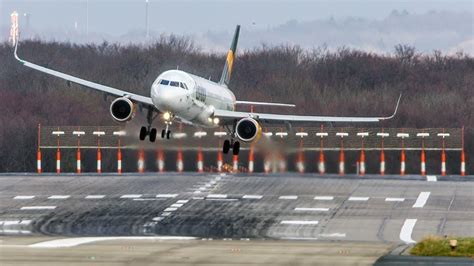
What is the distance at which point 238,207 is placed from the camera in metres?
71.1

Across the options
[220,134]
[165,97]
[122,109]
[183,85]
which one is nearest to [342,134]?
[220,134]

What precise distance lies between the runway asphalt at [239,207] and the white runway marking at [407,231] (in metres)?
0.04

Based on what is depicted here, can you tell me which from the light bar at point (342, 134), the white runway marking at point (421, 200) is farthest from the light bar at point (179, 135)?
the white runway marking at point (421, 200)

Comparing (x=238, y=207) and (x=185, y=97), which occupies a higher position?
(x=185, y=97)

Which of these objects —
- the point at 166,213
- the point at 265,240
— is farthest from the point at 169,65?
the point at 265,240

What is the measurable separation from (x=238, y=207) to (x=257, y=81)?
215 feet

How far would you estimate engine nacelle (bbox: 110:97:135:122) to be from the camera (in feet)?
233

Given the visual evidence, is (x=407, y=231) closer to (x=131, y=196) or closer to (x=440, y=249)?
(x=440, y=249)

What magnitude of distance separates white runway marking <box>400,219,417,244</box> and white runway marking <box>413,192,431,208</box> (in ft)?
15.0

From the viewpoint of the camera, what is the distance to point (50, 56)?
14175cm

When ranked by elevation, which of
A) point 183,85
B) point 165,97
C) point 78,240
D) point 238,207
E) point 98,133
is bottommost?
point 78,240

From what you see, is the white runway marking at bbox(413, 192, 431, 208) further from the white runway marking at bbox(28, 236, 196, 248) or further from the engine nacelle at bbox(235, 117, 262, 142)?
the white runway marking at bbox(28, 236, 196, 248)

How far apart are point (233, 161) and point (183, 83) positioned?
23872 mm

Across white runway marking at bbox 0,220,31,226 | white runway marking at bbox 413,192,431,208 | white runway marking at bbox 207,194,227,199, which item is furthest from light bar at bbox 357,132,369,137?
white runway marking at bbox 0,220,31,226
